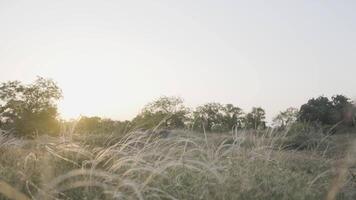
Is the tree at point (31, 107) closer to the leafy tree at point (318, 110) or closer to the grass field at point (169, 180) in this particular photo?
the leafy tree at point (318, 110)

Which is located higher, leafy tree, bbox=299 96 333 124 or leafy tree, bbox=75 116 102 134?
leafy tree, bbox=299 96 333 124

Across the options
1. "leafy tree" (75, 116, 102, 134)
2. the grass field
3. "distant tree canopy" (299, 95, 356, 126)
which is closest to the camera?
the grass field

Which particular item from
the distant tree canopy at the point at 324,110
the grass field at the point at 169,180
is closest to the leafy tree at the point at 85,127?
the grass field at the point at 169,180

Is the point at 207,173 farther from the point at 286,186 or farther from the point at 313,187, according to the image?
the point at 313,187

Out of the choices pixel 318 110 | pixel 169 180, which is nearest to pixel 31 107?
pixel 318 110

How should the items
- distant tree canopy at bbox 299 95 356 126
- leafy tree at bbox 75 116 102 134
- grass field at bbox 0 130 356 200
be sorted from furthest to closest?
distant tree canopy at bbox 299 95 356 126, leafy tree at bbox 75 116 102 134, grass field at bbox 0 130 356 200

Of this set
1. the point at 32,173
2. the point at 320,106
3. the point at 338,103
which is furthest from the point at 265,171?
the point at 338,103

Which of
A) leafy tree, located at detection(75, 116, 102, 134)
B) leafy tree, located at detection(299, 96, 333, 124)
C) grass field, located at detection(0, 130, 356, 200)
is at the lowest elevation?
grass field, located at detection(0, 130, 356, 200)

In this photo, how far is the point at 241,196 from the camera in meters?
5.42

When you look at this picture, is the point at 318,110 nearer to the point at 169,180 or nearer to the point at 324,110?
the point at 324,110

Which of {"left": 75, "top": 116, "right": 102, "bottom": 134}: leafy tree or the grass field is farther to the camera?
{"left": 75, "top": 116, "right": 102, "bottom": 134}: leafy tree

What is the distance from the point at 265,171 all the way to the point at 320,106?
42.3 meters

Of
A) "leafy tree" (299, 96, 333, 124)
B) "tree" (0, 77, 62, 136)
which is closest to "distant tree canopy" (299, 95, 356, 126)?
"leafy tree" (299, 96, 333, 124)

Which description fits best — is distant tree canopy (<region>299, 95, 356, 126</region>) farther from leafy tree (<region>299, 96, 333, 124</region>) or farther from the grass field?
the grass field
